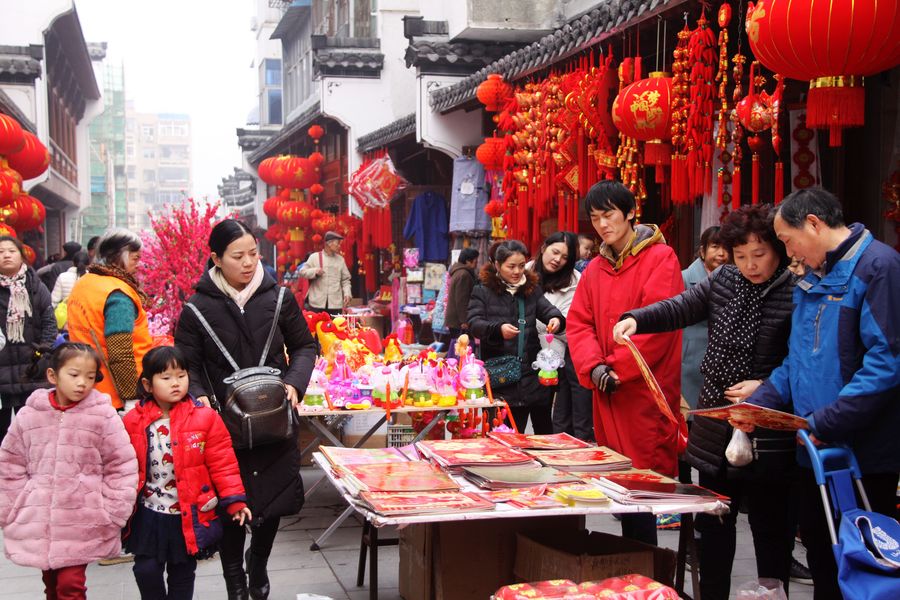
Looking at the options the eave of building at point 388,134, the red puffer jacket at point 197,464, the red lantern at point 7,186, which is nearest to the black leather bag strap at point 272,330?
the red puffer jacket at point 197,464

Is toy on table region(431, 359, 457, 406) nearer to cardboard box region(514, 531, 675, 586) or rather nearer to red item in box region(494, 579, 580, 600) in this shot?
cardboard box region(514, 531, 675, 586)

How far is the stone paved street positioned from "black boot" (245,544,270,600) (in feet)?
1.37

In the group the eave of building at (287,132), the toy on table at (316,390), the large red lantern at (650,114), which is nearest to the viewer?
the toy on table at (316,390)

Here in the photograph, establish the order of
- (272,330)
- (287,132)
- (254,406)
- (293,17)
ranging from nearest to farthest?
(254,406) → (272,330) → (287,132) → (293,17)

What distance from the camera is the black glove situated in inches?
180

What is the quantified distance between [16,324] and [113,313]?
1.99m

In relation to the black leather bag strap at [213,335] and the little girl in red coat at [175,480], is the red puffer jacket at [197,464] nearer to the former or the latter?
the little girl in red coat at [175,480]

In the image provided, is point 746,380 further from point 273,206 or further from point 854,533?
point 273,206

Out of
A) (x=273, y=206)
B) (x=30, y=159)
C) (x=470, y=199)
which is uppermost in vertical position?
(x=30, y=159)

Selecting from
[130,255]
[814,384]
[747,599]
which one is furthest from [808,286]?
[130,255]

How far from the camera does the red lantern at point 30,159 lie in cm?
1305

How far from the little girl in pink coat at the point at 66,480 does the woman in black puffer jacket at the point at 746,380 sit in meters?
2.18

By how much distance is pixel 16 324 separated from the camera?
Answer: 22.7ft

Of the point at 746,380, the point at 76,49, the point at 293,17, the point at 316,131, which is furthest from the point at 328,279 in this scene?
the point at 293,17
